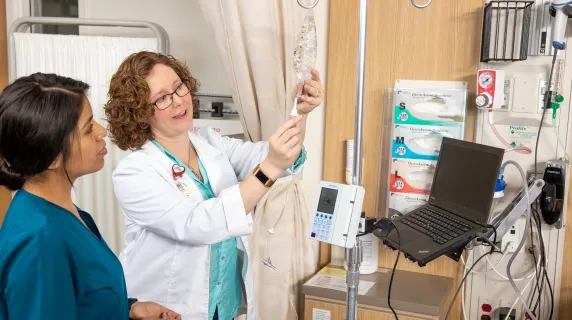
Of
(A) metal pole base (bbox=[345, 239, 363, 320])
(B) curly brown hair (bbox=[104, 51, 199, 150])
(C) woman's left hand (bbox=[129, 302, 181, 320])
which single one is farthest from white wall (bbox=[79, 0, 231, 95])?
(A) metal pole base (bbox=[345, 239, 363, 320])

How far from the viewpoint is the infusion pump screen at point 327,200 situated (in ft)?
4.05

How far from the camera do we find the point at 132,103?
4.84ft

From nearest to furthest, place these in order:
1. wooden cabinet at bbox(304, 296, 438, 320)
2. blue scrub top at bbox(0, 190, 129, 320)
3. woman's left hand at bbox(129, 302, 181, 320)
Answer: blue scrub top at bbox(0, 190, 129, 320) < woman's left hand at bbox(129, 302, 181, 320) < wooden cabinet at bbox(304, 296, 438, 320)

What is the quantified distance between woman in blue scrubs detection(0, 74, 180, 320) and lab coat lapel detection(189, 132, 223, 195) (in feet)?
1.55

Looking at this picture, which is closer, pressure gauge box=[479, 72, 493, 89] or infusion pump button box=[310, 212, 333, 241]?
infusion pump button box=[310, 212, 333, 241]

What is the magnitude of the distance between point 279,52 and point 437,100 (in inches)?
26.3

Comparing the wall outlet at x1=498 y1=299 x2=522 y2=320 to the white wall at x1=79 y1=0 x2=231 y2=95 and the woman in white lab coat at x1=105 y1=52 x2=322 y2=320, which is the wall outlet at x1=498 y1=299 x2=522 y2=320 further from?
the white wall at x1=79 y1=0 x2=231 y2=95

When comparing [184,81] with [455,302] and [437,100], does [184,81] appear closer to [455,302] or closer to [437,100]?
[437,100]

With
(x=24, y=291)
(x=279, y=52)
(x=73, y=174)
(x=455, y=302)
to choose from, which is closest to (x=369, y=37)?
(x=279, y=52)

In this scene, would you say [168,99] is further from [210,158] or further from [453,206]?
[453,206]

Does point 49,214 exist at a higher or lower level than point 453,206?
higher

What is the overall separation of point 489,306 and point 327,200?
1.27 metres

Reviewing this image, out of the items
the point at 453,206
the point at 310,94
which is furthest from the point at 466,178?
the point at 310,94

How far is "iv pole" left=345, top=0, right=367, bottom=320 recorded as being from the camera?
1199mm
